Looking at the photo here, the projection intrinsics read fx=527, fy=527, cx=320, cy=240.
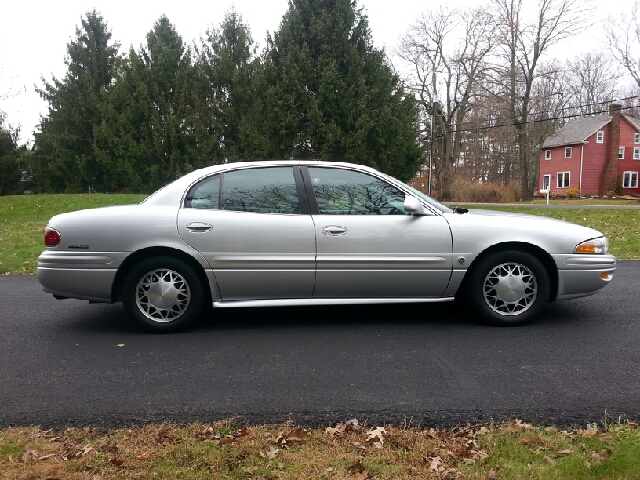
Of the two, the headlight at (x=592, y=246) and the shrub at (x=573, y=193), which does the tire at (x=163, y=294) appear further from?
the shrub at (x=573, y=193)

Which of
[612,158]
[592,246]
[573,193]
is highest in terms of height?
[612,158]

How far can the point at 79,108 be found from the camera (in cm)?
3241

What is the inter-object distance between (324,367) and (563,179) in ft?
161

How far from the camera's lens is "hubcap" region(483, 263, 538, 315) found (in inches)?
187

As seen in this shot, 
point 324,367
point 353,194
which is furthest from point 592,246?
point 324,367

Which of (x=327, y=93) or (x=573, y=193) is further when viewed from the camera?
(x=573, y=193)

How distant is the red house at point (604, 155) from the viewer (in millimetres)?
44812

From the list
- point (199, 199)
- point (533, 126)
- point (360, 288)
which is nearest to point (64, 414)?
point (199, 199)

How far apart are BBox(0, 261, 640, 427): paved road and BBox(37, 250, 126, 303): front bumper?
0.44 metres

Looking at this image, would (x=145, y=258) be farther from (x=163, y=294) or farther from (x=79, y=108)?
(x=79, y=108)

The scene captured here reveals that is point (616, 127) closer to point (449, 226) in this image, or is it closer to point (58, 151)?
point (58, 151)

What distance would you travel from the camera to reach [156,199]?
15.5 ft

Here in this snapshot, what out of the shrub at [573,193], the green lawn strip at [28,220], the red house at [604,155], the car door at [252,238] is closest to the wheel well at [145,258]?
the car door at [252,238]

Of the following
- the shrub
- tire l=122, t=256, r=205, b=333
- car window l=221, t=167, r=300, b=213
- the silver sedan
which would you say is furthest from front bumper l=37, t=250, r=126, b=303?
the shrub
